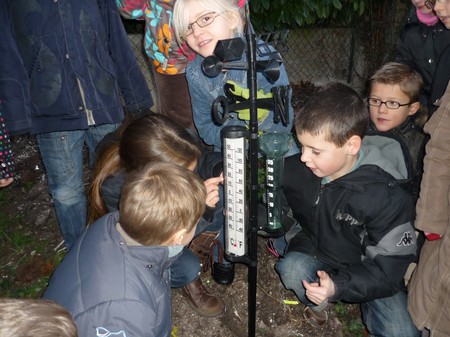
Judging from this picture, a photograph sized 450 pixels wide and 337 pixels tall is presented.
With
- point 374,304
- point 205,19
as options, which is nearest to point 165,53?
point 205,19

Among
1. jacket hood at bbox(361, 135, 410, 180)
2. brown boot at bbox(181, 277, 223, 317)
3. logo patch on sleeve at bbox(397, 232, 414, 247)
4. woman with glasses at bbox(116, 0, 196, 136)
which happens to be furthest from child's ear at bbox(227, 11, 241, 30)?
brown boot at bbox(181, 277, 223, 317)

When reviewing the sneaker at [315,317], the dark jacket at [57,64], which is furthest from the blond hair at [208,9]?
the sneaker at [315,317]

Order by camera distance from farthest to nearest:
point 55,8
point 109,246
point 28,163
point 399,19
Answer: point 399,19 < point 28,163 < point 55,8 < point 109,246

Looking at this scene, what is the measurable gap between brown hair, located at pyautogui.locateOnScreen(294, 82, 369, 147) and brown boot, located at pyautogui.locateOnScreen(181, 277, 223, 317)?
1.36m

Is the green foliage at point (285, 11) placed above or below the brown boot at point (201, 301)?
above

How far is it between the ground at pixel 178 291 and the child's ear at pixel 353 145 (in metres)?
1.36

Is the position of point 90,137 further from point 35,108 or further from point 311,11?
point 311,11

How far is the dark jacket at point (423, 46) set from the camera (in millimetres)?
2656

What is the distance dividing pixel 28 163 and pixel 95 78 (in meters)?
2.89

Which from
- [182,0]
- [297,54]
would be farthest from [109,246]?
[297,54]

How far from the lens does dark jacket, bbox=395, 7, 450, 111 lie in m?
2.66

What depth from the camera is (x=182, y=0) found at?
2076 mm

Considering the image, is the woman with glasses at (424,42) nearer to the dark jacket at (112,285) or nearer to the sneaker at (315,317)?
the sneaker at (315,317)

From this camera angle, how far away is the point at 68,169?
8.59 ft
